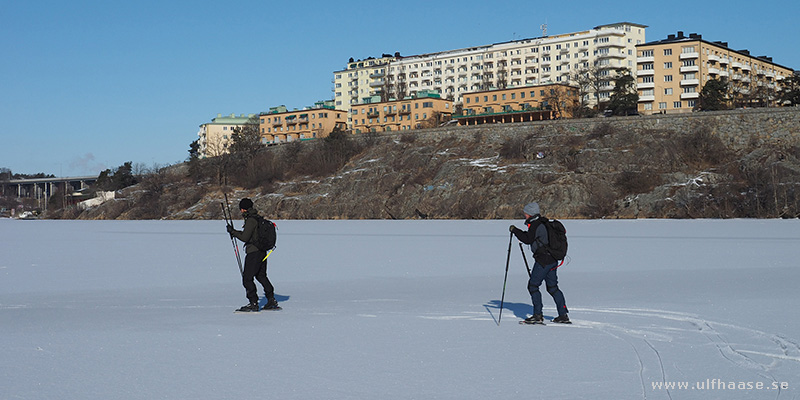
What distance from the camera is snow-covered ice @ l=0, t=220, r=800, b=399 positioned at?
24.0 ft

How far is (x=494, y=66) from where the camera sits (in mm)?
131750

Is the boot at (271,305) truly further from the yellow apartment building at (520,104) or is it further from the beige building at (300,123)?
the beige building at (300,123)

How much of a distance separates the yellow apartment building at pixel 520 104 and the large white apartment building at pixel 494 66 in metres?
6.38

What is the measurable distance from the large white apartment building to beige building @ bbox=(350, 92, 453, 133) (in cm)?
724

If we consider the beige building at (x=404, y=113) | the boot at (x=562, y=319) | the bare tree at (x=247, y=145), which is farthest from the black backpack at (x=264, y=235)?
the beige building at (x=404, y=113)

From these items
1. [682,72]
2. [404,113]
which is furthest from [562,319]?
[404,113]

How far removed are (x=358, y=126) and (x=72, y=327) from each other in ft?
399

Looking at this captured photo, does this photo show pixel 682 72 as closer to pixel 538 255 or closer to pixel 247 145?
pixel 247 145

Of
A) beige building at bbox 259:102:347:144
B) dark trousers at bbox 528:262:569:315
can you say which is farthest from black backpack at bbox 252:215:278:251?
beige building at bbox 259:102:347:144

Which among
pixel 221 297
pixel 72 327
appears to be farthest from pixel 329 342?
pixel 221 297

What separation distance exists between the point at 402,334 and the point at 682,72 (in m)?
107

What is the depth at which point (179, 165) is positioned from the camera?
115750mm

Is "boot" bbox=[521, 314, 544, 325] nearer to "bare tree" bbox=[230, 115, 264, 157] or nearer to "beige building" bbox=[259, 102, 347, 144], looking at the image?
"bare tree" bbox=[230, 115, 264, 157]

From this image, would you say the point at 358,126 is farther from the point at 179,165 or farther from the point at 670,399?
the point at 670,399
